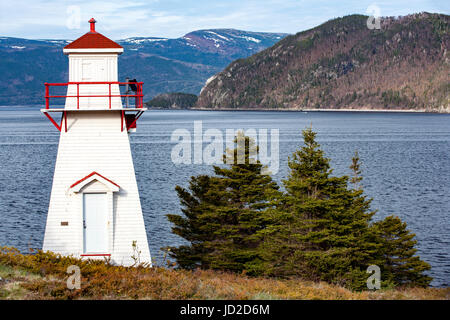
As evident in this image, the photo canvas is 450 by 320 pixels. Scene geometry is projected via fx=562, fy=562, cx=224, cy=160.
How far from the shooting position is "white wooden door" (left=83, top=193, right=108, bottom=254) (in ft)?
58.7

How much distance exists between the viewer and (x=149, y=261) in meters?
18.4

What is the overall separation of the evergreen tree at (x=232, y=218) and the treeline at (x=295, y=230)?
37 mm

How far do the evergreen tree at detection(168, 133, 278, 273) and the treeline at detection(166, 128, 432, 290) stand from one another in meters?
0.04

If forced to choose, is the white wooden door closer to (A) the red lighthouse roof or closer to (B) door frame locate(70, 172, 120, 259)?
(B) door frame locate(70, 172, 120, 259)

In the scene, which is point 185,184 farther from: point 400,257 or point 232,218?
point 400,257

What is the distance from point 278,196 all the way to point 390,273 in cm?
536

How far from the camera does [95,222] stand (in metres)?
17.9

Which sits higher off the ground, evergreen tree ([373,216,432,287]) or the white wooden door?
the white wooden door

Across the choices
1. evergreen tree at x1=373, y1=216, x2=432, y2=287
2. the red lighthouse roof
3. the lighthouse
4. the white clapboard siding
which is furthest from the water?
the red lighthouse roof

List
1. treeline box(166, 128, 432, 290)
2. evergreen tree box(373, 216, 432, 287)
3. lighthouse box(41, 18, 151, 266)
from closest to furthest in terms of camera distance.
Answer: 1. lighthouse box(41, 18, 151, 266)
2. treeline box(166, 128, 432, 290)
3. evergreen tree box(373, 216, 432, 287)

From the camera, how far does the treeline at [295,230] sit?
755 inches
